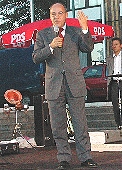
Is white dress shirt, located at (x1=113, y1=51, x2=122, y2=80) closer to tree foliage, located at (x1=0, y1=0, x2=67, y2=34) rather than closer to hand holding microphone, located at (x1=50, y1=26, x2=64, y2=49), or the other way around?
hand holding microphone, located at (x1=50, y1=26, x2=64, y2=49)

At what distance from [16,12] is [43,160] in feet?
143

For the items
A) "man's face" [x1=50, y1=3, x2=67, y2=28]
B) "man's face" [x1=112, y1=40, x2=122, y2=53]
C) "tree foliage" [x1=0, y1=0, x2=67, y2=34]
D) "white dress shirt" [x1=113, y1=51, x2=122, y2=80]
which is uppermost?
"tree foliage" [x1=0, y1=0, x2=67, y2=34]

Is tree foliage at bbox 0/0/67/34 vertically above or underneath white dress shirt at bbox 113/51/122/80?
above

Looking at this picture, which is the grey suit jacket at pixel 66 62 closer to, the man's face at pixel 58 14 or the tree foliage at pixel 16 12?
the man's face at pixel 58 14

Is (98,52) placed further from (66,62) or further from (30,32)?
(66,62)

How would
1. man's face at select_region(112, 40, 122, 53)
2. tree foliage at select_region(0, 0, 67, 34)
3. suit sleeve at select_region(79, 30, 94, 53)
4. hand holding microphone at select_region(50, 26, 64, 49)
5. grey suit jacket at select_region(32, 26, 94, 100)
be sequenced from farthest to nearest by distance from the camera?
tree foliage at select_region(0, 0, 67, 34)
man's face at select_region(112, 40, 122, 53)
grey suit jacket at select_region(32, 26, 94, 100)
suit sleeve at select_region(79, 30, 94, 53)
hand holding microphone at select_region(50, 26, 64, 49)

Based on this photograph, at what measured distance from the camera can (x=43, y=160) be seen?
8508mm

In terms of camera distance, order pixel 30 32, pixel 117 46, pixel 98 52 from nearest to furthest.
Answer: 1. pixel 117 46
2. pixel 30 32
3. pixel 98 52

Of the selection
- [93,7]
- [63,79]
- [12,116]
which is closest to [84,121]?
[63,79]

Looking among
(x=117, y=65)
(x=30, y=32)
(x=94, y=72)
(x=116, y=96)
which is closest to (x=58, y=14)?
(x=117, y=65)

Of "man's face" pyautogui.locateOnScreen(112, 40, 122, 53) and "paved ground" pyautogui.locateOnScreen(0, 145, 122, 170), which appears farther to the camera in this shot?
"man's face" pyautogui.locateOnScreen(112, 40, 122, 53)

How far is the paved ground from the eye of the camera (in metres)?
7.48

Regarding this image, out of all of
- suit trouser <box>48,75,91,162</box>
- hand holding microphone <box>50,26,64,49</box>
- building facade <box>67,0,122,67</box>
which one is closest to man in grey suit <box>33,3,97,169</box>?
suit trouser <box>48,75,91,162</box>

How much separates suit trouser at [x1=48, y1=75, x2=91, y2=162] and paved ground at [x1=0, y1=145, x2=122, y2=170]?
0.89 feet
